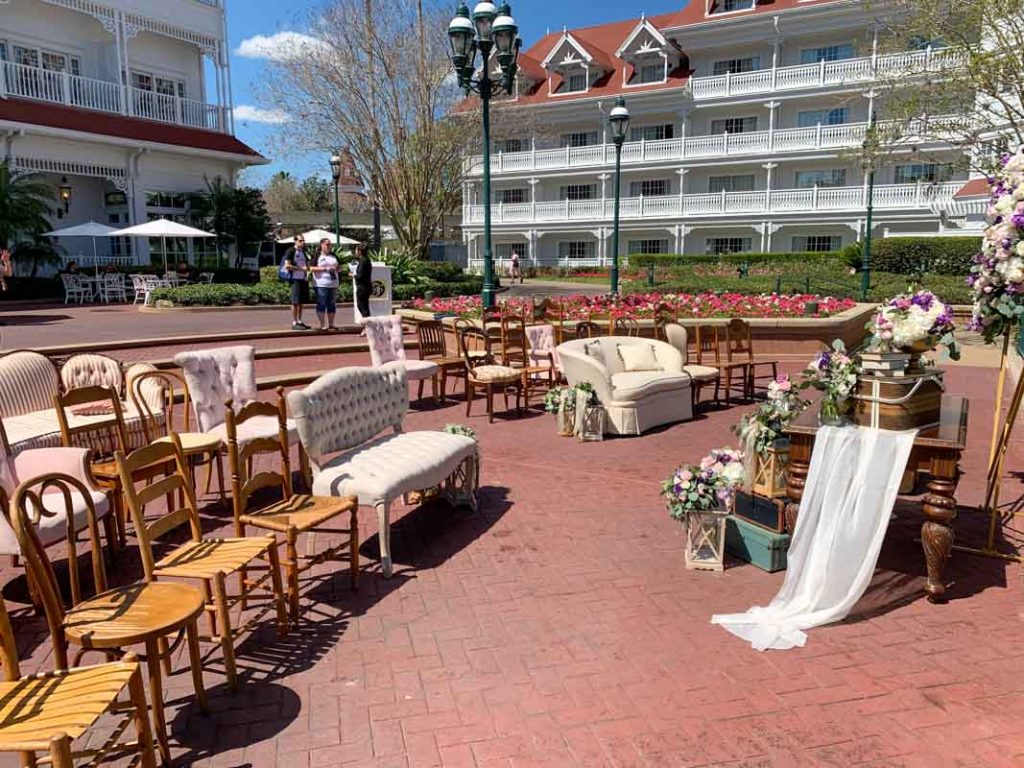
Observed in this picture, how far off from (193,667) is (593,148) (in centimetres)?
3808

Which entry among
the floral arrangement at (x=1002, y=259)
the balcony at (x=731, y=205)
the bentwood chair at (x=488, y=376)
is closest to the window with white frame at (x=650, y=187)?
the balcony at (x=731, y=205)

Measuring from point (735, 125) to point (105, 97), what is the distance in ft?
93.9

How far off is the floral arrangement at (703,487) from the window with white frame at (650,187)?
36.1 meters

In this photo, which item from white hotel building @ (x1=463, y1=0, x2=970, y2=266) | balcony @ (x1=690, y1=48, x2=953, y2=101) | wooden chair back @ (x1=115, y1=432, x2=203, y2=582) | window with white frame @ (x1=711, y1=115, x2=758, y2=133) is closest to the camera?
wooden chair back @ (x1=115, y1=432, x2=203, y2=582)

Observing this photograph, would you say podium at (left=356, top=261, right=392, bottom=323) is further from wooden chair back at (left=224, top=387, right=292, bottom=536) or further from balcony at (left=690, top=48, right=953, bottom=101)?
balcony at (left=690, top=48, right=953, bottom=101)

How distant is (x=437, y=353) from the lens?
1100cm

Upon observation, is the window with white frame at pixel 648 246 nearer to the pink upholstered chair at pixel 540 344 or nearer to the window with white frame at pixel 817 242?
the window with white frame at pixel 817 242

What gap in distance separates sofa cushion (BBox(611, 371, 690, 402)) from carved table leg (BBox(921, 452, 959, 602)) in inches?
170

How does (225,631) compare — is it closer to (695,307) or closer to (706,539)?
(706,539)

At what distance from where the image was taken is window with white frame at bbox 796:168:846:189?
115 feet

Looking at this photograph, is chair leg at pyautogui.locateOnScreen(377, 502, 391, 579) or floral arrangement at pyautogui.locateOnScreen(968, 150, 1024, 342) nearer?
floral arrangement at pyautogui.locateOnScreen(968, 150, 1024, 342)

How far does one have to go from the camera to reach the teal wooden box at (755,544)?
4.82 metres

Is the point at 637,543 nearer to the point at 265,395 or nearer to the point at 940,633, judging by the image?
the point at 940,633

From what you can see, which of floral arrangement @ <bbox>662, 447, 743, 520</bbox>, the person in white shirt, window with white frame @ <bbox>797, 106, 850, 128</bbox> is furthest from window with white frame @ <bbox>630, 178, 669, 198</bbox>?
floral arrangement @ <bbox>662, 447, 743, 520</bbox>
